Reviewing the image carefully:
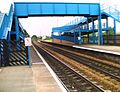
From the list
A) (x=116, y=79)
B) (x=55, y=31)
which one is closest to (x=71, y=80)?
(x=116, y=79)

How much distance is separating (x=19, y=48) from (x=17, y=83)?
885 centimetres

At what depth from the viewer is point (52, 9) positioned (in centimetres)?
5047

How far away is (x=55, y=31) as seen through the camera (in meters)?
97.3

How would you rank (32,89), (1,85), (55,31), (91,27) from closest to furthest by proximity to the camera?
(32,89)
(1,85)
(91,27)
(55,31)

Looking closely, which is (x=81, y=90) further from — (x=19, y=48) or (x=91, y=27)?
(x=91, y=27)

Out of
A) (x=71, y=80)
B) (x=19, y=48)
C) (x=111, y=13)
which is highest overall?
(x=111, y=13)

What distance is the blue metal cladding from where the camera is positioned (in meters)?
49.7

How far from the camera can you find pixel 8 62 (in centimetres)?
2145

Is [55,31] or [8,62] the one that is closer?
[8,62]

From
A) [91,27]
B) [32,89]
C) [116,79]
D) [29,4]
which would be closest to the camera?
[32,89]

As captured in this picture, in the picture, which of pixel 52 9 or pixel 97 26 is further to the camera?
pixel 97 26

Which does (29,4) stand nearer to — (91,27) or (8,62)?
(91,27)

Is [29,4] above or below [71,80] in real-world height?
above

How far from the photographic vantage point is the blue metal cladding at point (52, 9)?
4972 cm
